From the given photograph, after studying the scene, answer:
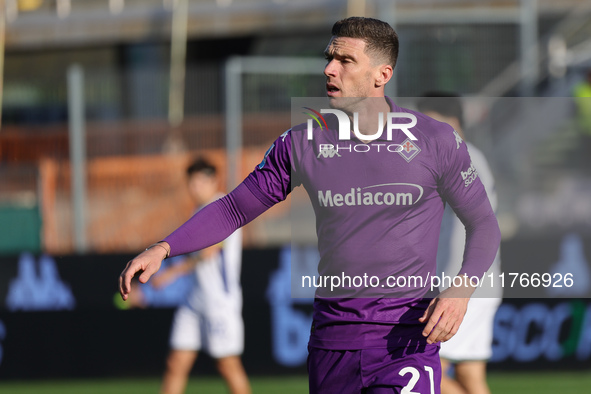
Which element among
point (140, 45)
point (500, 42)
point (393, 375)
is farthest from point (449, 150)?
point (140, 45)

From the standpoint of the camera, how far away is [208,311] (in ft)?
25.3

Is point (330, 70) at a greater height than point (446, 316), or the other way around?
point (330, 70)

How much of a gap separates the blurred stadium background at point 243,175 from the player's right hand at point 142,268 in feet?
20.0

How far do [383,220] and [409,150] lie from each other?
31cm

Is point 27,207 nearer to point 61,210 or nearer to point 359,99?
point 61,210

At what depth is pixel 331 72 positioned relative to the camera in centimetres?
385

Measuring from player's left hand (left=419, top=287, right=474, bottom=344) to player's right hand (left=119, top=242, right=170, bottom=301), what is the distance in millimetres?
1080

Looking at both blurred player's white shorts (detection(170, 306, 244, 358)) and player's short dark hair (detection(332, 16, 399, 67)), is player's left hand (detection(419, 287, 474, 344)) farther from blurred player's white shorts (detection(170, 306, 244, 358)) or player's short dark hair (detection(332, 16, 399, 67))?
blurred player's white shorts (detection(170, 306, 244, 358))

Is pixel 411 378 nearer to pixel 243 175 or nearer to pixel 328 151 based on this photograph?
pixel 328 151

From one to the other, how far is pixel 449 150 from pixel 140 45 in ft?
59.4

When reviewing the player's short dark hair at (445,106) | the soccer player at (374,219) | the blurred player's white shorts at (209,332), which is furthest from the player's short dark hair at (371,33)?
the blurred player's white shorts at (209,332)

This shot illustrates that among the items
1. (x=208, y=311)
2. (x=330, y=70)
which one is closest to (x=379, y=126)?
(x=330, y=70)

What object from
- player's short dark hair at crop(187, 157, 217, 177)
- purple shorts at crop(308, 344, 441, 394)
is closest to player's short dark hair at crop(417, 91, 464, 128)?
player's short dark hair at crop(187, 157, 217, 177)

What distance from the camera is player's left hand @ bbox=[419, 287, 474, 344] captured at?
366 centimetres
